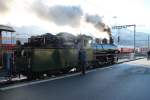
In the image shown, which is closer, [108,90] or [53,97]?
[53,97]

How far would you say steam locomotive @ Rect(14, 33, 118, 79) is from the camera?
15.8 m

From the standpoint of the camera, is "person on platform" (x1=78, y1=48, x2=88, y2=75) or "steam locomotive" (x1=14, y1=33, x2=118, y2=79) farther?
"person on platform" (x1=78, y1=48, x2=88, y2=75)

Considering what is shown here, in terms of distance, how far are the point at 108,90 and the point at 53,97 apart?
2.97 meters

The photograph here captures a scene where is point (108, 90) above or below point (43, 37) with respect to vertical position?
below

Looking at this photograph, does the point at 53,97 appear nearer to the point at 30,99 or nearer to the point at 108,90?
the point at 30,99

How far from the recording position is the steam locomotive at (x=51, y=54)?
15.8m

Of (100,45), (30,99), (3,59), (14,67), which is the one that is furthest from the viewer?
(100,45)

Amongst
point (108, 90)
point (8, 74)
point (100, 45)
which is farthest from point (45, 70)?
point (100, 45)

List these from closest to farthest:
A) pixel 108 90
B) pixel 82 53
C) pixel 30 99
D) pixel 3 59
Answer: pixel 30 99
pixel 108 90
pixel 3 59
pixel 82 53

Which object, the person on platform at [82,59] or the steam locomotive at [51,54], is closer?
the steam locomotive at [51,54]

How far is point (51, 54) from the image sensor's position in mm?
17703

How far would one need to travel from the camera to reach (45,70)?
56.2 ft

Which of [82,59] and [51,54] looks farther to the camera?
[82,59]

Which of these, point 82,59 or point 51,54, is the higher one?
point 51,54
